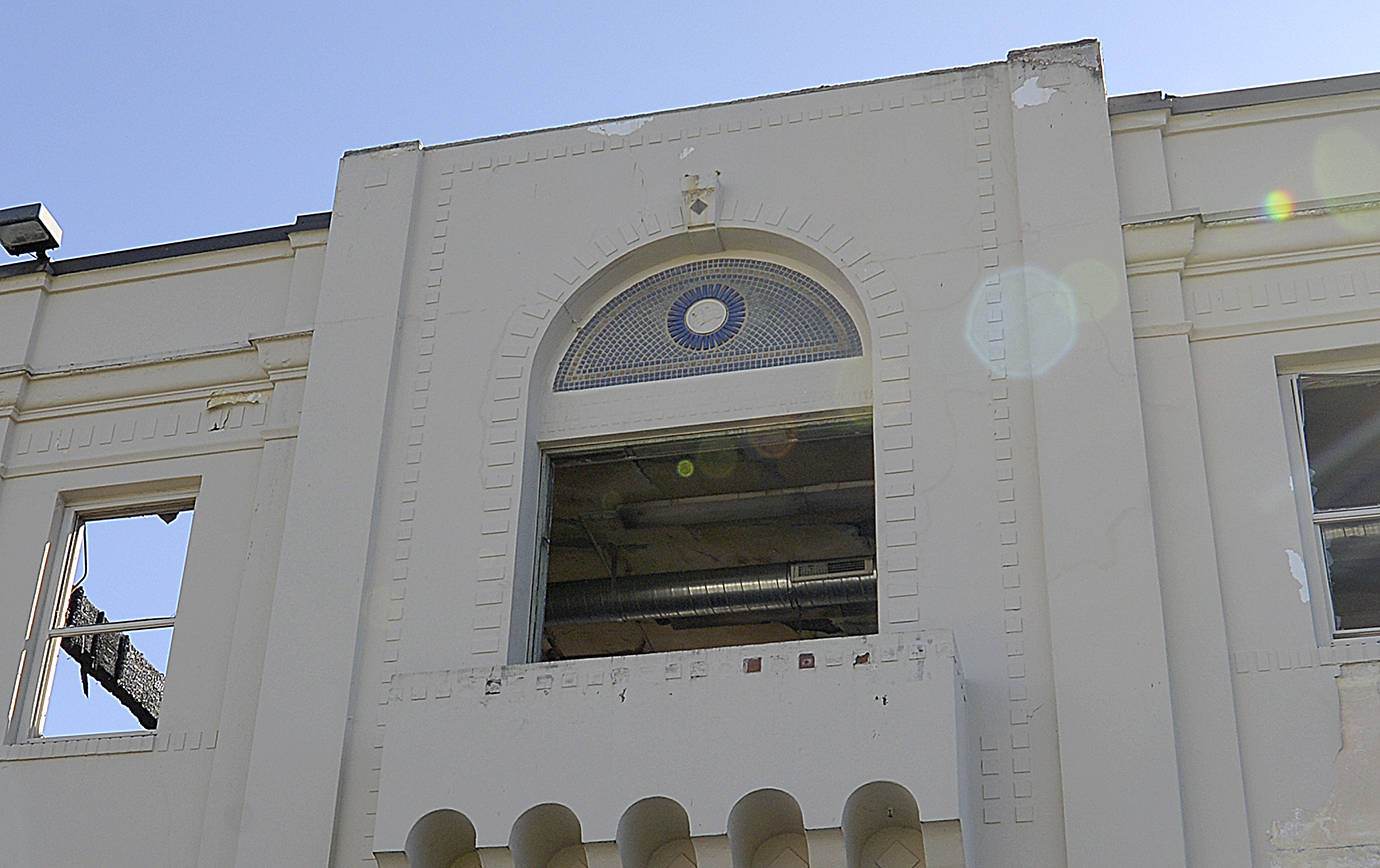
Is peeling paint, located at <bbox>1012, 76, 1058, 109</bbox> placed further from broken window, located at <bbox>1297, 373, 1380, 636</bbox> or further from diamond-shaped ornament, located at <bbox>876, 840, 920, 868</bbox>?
diamond-shaped ornament, located at <bbox>876, 840, 920, 868</bbox>

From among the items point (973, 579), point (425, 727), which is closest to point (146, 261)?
point (425, 727)

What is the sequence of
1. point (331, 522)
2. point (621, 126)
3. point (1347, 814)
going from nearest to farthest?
point (1347, 814) → point (331, 522) → point (621, 126)

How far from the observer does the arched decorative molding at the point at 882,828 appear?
1022cm

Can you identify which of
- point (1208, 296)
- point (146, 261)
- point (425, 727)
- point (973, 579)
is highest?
point (146, 261)

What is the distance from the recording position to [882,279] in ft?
41.2

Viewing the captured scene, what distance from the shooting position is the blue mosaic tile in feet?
42.0

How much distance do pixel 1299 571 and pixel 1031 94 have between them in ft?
12.9

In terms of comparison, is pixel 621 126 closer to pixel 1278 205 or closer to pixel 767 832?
pixel 1278 205

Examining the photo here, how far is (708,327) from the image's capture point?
13062 millimetres

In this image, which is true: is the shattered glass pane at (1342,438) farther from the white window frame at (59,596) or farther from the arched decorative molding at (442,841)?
the white window frame at (59,596)

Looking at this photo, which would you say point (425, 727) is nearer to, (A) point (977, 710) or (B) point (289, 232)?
(A) point (977, 710)

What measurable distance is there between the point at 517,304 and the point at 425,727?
3.47 metres

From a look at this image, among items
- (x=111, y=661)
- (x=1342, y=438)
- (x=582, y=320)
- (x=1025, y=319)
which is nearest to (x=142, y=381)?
(x=111, y=661)

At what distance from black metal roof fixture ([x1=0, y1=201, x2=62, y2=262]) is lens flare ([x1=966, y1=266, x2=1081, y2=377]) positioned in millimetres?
7511
